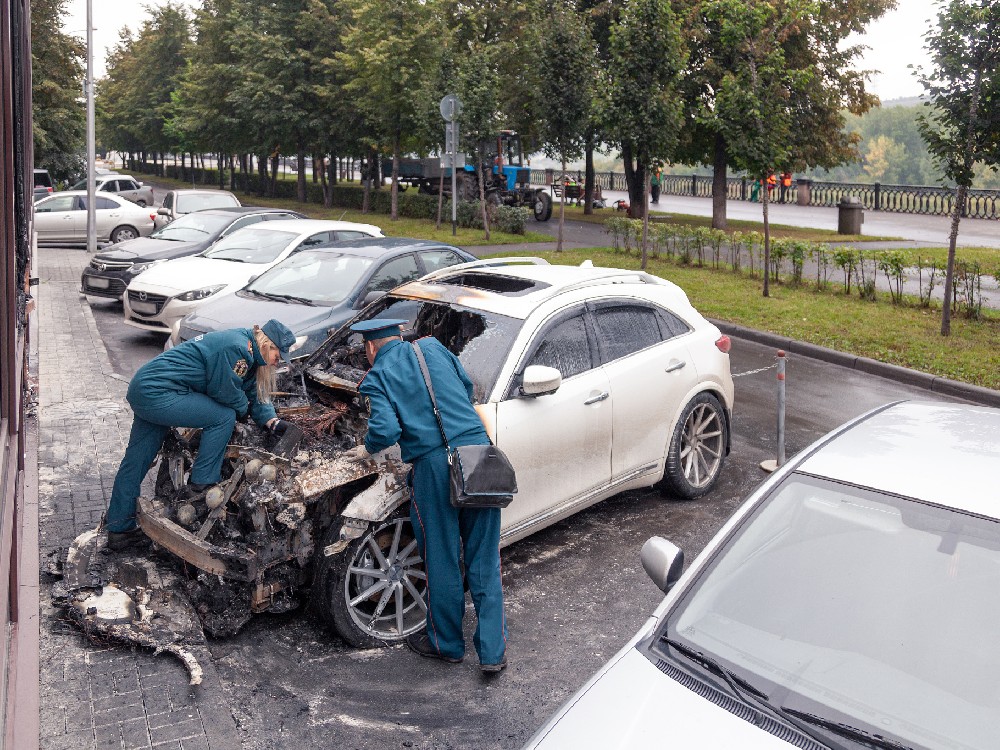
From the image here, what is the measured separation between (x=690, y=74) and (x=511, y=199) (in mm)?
7449

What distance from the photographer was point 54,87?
34.9 meters

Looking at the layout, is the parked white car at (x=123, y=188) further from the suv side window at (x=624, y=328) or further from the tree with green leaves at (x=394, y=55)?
the suv side window at (x=624, y=328)

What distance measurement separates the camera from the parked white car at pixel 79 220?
2553 cm

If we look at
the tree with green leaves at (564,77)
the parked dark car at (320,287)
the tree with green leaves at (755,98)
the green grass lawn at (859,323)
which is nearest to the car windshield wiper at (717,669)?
the parked dark car at (320,287)

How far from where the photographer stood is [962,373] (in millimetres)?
12195

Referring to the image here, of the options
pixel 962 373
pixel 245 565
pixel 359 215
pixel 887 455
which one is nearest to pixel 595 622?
pixel 245 565

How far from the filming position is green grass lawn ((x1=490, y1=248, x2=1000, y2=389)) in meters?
12.9

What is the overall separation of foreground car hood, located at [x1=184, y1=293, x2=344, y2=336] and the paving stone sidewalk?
1116 millimetres

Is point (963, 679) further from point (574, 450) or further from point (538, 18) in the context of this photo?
point (538, 18)

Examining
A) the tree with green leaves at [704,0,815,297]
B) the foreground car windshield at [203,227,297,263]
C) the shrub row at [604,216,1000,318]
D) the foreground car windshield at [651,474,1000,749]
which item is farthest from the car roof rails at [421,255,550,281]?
the tree with green leaves at [704,0,815,297]

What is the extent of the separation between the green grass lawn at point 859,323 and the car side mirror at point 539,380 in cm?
793

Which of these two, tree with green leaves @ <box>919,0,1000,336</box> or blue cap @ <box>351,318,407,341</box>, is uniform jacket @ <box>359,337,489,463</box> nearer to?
blue cap @ <box>351,318,407,341</box>

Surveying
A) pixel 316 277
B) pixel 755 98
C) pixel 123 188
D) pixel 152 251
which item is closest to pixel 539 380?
pixel 316 277

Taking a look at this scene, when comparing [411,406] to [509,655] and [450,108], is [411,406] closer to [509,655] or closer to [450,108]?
[509,655]
